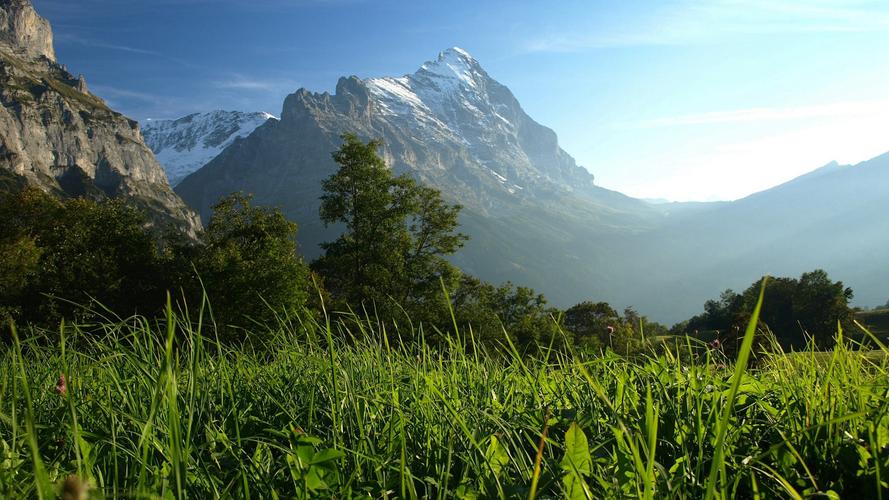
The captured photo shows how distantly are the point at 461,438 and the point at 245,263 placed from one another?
27951mm

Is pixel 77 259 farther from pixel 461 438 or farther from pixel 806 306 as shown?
pixel 806 306

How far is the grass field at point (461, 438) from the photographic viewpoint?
1.46m

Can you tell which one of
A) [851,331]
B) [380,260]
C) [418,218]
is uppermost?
[418,218]

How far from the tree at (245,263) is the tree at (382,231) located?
2.91m

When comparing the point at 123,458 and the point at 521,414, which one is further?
the point at 521,414

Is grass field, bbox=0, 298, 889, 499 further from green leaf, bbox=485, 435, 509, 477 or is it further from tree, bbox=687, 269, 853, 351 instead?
tree, bbox=687, 269, 853, 351

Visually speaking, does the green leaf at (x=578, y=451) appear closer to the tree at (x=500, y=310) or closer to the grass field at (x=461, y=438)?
the grass field at (x=461, y=438)

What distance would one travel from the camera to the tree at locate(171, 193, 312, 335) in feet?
88.5

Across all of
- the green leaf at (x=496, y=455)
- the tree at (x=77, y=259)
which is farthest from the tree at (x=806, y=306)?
the green leaf at (x=496, y=455)

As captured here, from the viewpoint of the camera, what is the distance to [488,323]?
1362 inches

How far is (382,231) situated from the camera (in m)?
31.0

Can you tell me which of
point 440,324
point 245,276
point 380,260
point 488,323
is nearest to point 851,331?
point 488,323

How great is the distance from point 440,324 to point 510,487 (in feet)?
102

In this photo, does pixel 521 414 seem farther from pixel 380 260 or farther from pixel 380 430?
pixel 380 260
